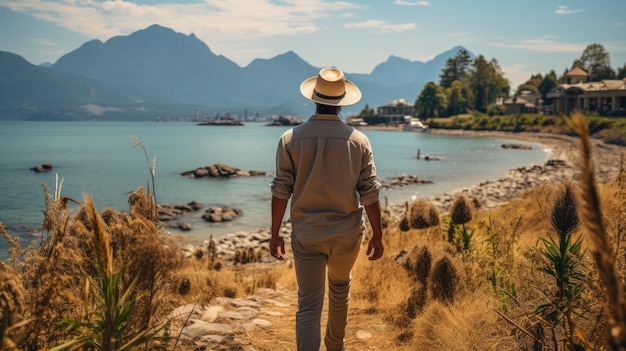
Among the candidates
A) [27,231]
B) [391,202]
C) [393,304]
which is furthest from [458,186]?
[393,304]

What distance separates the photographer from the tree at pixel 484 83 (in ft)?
376

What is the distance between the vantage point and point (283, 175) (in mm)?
3918

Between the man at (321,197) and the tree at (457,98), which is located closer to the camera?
the man at (321,197)

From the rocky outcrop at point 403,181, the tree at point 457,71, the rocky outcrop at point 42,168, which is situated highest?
the tree at point 457,71

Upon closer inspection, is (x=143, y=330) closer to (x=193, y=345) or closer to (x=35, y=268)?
(x=35, y=268)

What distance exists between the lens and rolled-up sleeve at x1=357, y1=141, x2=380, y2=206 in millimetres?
3975

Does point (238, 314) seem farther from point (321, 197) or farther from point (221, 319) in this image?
point (321, 197)

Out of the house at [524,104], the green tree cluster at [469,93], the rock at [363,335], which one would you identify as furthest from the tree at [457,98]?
the rock at [363,335]

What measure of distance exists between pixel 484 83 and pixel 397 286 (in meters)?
118

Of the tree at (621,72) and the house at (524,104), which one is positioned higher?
the tree at (621,72)

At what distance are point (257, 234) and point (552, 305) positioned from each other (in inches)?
660

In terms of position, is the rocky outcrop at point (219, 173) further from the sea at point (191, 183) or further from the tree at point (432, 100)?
the tree at point (432, 100)

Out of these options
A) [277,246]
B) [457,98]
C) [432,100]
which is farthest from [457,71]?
[277,246]

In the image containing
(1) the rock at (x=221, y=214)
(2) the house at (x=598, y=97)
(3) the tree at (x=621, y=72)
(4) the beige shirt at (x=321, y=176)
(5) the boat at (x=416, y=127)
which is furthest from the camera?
(5) the boat at (x=416, y=127)
